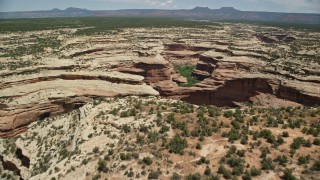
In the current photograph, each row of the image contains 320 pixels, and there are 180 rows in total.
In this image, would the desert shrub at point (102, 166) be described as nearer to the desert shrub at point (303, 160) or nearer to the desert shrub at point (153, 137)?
the desert shrub at point (153, 137)

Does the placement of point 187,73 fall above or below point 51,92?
→ below

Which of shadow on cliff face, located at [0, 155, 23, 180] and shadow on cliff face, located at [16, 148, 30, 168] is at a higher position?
shadow on cliff face, located at [16, 148, 30, 168]

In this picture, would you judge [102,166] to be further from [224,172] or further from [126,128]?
[224,172]

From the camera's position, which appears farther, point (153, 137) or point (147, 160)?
point (153, 137)

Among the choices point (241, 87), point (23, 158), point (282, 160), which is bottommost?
point (23, 158)

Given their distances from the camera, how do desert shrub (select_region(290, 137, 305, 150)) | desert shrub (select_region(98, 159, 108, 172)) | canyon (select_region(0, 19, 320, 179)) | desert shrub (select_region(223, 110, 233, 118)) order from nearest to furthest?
desert shrub (select_region(98, 159, 108, 172))
desert shrub (select_region(290, 137, 305, 150))
desert shrub (select_region(223, 110, 233, 118))
canyon (select_region(0, 19, 320, 179))

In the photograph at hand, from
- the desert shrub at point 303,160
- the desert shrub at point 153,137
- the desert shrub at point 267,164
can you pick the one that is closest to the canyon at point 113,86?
the desert shrub at point 153,137

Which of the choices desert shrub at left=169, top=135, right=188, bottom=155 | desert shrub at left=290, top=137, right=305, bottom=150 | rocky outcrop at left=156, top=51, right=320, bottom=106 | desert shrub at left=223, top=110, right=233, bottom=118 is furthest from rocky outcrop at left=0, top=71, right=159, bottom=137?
desert shrub at left=290, top=137, right=305, bottom=150

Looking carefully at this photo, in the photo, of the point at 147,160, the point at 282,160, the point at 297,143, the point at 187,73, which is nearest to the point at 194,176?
the point at 147,160

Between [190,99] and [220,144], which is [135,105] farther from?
[190,99]

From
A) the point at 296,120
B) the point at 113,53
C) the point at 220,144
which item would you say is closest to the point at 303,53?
the point at 113,53

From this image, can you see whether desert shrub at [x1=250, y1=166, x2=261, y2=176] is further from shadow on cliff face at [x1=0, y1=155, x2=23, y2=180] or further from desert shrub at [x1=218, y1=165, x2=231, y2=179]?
shadow on cliff face at [x1=0, y1=155, x2=23, y2=180]
